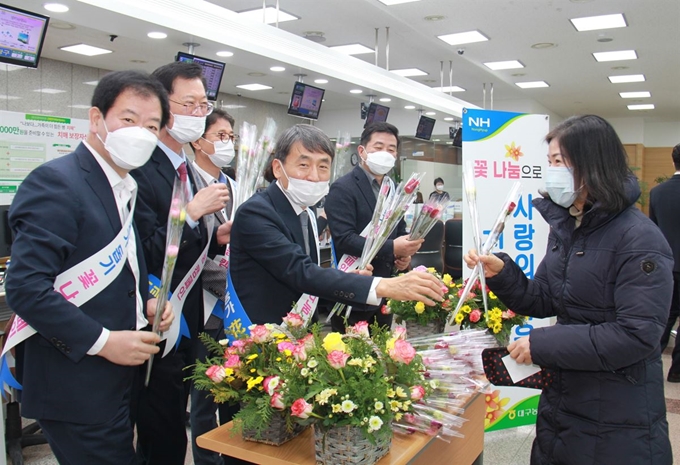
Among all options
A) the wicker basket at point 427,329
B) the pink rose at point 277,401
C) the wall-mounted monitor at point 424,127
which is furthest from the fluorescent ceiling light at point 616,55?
the pink rose at point 277,401

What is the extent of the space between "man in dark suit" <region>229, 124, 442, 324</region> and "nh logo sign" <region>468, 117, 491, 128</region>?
1443 mm

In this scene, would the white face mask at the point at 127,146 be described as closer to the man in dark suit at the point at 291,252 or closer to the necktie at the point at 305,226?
the man in dark suit at the point at 291,252

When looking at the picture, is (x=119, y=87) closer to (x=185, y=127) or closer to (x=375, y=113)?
(x=185, y=127)

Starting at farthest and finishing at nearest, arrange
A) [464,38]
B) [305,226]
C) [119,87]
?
[464,38]
[305,226]
[119,87]

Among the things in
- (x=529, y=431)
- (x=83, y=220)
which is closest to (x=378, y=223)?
(x=83, y=220)

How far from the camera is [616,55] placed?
9.44 metres

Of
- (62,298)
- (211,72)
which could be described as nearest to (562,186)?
(62,298)

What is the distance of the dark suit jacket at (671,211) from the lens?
16.6ft

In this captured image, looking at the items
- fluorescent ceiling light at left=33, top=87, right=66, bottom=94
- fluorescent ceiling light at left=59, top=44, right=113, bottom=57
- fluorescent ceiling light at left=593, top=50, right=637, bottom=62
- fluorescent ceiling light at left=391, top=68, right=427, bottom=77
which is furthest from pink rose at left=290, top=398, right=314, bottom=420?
fluorescent ceiling light at left=391, top=68, right=427, bottom=77

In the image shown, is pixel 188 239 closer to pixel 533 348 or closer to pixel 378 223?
pixel 378 223

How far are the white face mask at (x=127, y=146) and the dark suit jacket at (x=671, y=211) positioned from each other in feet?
15.7

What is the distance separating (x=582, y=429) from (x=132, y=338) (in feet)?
4.41

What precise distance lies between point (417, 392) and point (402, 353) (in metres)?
0.10

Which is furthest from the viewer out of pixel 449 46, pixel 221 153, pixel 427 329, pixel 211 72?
pixel 449 46
